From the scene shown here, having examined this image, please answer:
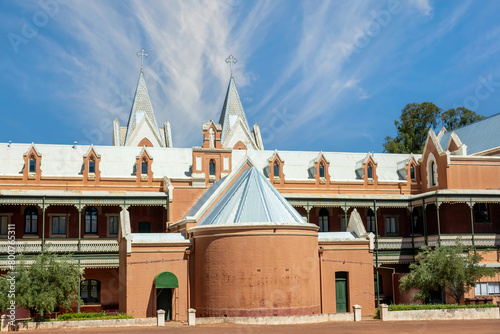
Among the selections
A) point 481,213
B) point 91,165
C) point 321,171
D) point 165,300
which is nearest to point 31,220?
point 91,165

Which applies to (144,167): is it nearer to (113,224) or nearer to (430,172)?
(113,224)

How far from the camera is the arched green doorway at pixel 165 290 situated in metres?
36.4

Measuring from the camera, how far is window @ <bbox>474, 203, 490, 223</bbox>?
168ft

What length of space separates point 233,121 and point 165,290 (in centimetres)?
3488

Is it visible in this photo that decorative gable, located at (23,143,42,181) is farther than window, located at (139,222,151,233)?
No

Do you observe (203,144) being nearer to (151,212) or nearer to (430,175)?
(151,212)

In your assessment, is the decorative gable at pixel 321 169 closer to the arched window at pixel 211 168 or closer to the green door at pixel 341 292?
the arched window at pixel 211 168

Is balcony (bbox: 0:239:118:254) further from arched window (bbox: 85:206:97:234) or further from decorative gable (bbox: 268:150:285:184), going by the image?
decorative gable (bbox: 268:150:285:184)

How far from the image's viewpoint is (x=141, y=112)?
6762 cm

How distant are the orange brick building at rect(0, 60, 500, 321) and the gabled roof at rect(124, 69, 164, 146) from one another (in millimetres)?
197

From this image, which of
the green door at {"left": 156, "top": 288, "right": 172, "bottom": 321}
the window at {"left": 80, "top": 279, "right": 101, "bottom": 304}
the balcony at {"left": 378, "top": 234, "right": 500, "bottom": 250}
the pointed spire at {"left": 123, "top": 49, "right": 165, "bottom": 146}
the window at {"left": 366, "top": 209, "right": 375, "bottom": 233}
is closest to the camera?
the green door at {"left": 156, "top": 288, "right": 172, "bottom": 321}

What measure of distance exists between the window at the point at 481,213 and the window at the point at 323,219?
11.4 metres

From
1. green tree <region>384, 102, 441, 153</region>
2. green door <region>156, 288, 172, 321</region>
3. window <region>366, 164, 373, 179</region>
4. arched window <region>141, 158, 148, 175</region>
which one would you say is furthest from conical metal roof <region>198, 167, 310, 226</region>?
green tree <region>384, 102, 441, 153</region>

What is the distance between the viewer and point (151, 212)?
4972cm
